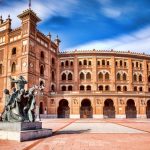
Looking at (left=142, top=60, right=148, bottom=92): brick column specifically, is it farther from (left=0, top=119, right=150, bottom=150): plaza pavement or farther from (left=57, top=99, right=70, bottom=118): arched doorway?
(left=0, top=119, right=150, bottom=150): plaza pavement

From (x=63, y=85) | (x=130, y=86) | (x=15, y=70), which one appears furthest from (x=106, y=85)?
(x=15, y=70)

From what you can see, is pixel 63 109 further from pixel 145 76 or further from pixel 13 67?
pixel 145 76

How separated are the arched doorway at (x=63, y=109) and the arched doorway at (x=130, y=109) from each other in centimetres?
1220

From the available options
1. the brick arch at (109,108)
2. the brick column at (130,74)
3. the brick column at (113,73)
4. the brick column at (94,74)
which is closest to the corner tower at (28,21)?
the brick column at (94,74)

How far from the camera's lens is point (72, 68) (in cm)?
5350

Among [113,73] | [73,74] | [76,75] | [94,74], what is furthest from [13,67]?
[113,73]

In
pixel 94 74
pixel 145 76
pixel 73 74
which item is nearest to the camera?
pixel 94 74

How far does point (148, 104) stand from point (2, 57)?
106 feet

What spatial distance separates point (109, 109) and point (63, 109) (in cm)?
950

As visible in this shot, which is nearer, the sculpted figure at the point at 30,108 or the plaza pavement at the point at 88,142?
the plaza pavement at the point at 88,142

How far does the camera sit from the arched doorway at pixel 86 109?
1890 inches

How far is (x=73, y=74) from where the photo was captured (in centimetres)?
5312

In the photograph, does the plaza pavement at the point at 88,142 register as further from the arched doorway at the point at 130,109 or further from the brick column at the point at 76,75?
the brick column at the point at 76,75

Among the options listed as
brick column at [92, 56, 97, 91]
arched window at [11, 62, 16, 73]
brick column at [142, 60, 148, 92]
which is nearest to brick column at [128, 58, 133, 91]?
brick column at [142, 60, 148, 92]
